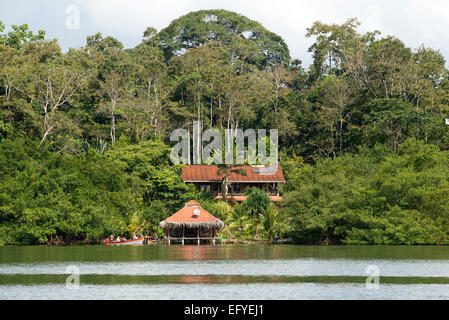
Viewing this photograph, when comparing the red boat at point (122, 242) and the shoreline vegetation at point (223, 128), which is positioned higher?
the shoreline vegetation at point (223, 128)

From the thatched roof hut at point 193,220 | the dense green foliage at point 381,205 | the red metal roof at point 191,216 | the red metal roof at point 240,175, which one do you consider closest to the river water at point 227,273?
the dense green foliage at point 381,205

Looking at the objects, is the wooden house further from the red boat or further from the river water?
the river water

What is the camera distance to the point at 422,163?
43938mm

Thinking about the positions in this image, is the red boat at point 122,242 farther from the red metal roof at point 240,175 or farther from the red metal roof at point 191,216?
the red metal roof at point 240,175

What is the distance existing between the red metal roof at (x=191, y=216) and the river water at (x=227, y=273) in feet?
16.2

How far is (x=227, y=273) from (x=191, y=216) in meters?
17.4

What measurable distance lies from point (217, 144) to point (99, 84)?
10349 mm

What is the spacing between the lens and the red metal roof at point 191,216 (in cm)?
4441

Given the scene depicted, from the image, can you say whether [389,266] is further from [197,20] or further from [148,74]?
[197,20]

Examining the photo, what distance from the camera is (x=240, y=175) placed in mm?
55688

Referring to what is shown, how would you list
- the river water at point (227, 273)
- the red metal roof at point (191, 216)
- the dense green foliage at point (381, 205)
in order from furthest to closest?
the red metal roof at point (191, 216), the dense green foliage at point (381, 205), the river water at point (227, 273)

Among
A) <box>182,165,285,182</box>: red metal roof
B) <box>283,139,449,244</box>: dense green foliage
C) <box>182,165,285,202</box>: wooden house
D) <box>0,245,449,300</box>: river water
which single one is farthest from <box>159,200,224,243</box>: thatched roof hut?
<box>182,165,285,182</box>: red metal roof
